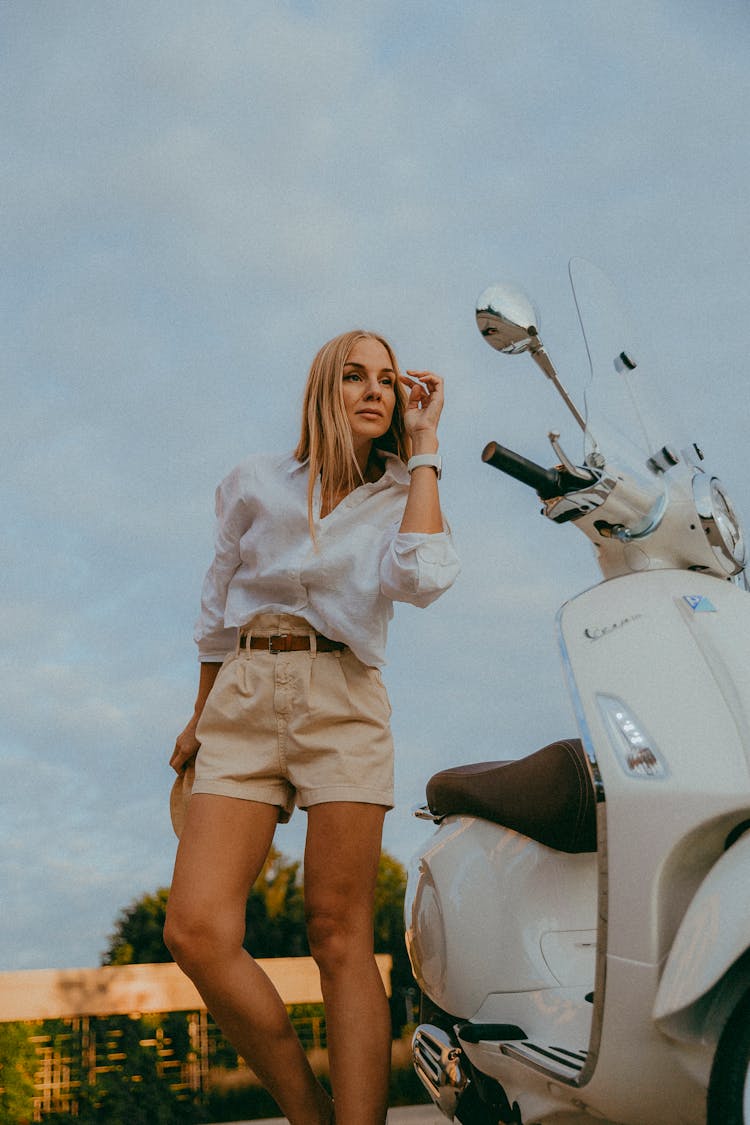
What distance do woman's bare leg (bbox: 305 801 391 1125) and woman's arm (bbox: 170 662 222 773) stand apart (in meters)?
0.33

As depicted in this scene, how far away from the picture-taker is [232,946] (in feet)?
6.08

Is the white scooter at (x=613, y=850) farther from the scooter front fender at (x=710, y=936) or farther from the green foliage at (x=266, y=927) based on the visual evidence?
the green foliage at (x=266, y=927)

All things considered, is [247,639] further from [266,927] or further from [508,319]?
[266,927]

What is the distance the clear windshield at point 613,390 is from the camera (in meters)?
1.68

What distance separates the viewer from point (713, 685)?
1.43 metres

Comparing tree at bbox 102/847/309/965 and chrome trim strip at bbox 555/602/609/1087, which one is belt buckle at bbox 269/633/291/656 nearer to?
chrome trim strip at bbox 555/602/609/1087

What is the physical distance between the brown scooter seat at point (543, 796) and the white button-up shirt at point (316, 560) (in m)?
0.30

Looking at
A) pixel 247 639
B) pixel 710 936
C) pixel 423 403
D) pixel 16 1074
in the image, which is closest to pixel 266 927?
pixel 16 1074

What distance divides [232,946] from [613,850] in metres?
0.77

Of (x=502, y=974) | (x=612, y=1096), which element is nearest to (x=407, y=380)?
(x=502, y=974)

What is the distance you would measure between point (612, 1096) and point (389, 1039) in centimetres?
61

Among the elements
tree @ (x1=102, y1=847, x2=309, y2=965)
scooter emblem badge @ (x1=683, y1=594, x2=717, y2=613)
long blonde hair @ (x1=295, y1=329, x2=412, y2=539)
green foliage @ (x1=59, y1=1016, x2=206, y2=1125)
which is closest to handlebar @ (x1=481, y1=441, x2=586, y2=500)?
scooter emblem badge @ (x1=683, y1=594, x2=717, y2=613)

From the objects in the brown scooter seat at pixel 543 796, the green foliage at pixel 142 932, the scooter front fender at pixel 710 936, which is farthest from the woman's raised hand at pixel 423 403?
the green foliage at pixel 142 932

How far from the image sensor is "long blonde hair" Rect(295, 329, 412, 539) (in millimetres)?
2078
